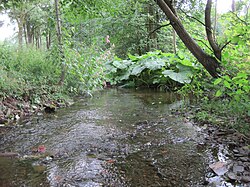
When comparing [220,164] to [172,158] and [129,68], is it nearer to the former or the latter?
[172,158]

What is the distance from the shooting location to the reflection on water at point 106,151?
166 centimetres

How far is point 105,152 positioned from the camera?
217 centimetres

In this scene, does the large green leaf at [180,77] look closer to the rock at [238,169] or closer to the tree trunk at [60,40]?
the tree trunk at [60,40]

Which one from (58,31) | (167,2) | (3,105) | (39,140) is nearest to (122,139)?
(39,140)

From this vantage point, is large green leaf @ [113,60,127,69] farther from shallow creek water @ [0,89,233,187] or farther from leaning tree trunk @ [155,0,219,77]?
shallow creek water @ [0,89,233,187]

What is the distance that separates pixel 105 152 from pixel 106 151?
0.02m

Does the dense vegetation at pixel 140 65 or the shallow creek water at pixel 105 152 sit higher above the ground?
the dense vegetation at pixel 140 65

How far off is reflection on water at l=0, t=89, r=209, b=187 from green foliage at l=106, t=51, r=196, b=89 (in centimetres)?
278

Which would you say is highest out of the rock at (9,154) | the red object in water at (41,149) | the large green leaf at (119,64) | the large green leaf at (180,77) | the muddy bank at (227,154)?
the large green leaf at (119,64)

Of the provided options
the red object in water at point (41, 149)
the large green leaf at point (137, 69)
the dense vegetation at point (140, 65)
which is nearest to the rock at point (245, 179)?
the dense vegetation at point (140, 65)

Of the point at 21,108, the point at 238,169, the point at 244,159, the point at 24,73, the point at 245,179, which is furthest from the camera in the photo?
the point at 24,73

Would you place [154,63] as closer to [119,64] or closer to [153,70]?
[153,70]

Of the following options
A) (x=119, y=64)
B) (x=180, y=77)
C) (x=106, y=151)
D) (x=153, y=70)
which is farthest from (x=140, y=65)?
(x=106, y=151)

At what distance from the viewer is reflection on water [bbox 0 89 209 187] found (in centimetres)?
166
